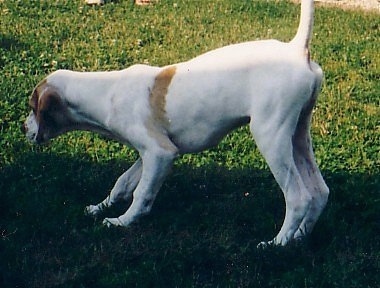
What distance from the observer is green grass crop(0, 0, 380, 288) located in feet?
15.8

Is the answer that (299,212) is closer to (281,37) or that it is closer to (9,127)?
(9,127)

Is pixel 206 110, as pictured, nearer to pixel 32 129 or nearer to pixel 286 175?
pixel 286 175

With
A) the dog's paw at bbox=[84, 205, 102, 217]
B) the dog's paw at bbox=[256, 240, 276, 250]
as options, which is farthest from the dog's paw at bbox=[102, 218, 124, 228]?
the dog's paw at bbox=[256, 240, 276, 250]

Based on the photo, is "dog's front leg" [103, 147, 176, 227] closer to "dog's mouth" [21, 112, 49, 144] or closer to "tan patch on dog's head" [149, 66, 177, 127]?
"tan patch on dog's head" [149, 66, 177, 127]

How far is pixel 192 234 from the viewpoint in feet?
17.3

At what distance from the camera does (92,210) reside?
5.61 m

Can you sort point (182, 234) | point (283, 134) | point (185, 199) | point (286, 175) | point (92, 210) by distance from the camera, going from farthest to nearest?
point (185, 199)
point (92, 210)
point (182, 234)
point (286, 175)
point (283, 134)

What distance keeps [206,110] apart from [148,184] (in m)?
0.62

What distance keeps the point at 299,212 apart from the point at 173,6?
6937 millimetres

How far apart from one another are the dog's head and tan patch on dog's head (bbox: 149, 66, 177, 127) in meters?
0.62

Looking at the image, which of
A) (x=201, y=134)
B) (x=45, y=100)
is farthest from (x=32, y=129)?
(x=201, y=134)

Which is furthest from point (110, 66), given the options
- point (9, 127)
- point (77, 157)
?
point (77, 157)

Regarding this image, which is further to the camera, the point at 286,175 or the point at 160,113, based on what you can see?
the point at 160,113

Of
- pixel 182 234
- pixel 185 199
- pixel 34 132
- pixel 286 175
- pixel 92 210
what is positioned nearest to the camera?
pixel 286 175
